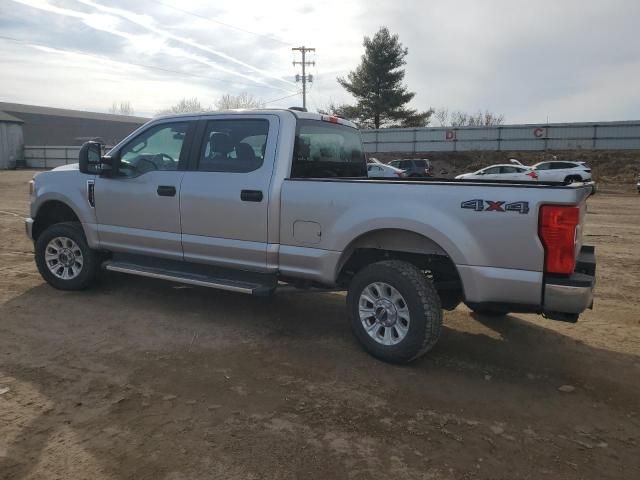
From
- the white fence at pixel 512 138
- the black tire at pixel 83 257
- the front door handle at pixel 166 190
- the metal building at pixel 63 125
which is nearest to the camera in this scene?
the front door handle at pixel 166 190

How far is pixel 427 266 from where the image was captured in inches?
175

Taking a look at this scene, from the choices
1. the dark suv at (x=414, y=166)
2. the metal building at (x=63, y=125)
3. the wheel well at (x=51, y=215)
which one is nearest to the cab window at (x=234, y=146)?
the wheel well at (x=51, y=215)

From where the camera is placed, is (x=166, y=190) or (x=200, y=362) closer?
(x=200, y=362)

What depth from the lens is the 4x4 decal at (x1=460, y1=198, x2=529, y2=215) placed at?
361 cm

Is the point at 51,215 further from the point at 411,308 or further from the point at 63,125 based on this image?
the point at 63,125

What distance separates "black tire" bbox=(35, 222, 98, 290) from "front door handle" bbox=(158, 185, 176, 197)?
53.0 inches

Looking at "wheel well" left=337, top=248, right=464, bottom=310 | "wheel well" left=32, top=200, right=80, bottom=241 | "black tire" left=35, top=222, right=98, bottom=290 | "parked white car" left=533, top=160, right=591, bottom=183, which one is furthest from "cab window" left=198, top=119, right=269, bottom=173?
"parked white car" left=533, top=160, right=591, bottom=183

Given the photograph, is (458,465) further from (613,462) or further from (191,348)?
(191,348)

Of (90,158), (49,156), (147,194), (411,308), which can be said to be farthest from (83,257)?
(49,156)

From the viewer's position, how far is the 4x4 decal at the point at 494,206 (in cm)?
361

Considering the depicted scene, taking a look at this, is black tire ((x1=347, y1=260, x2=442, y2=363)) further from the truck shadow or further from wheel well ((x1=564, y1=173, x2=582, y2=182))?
wheel well ((x1=564, y1=173, x2=582, y2=182))

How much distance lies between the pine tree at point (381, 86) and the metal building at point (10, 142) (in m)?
30.8

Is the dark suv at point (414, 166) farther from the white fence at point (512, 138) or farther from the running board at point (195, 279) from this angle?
the running board at point (195, 279)

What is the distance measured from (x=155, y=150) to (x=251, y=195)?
1510 millimetres
